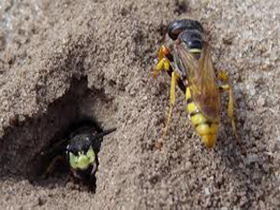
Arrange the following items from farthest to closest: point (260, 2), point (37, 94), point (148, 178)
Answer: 1. point (260, 2)
2. point (37, 94)
3. point (148, 178)

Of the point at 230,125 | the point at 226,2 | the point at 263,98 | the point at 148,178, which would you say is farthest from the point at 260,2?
the point at 148,178

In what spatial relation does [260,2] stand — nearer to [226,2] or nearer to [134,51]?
[226,2]

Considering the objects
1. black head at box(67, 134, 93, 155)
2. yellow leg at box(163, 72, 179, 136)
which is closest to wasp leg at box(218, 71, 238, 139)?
yellow leg at box(163, 72, 179, 136)

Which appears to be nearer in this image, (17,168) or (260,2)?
(17,168)

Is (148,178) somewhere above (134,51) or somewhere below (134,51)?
below

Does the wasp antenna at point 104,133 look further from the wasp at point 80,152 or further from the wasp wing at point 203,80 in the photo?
the wasp wing at point 203,80

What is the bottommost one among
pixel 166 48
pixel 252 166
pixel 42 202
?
pixel 252 166

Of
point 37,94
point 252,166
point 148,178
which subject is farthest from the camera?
point 37,94
